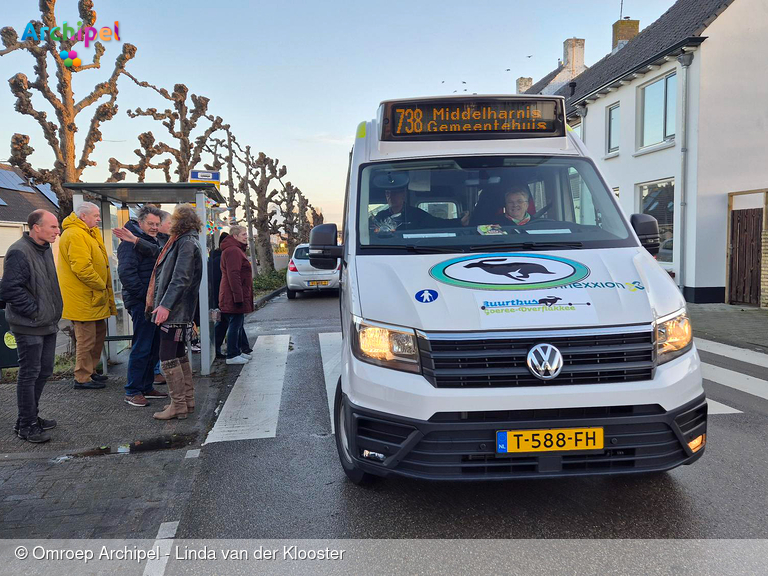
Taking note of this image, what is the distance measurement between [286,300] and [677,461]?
15723 mm

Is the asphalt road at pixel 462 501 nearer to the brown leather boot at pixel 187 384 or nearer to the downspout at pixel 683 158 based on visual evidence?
the brown leather boot at pixel 187 384

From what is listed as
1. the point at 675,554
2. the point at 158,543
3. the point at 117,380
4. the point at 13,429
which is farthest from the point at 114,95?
the point at 675,554

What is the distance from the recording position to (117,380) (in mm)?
6965

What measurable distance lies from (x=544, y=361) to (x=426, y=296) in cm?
69

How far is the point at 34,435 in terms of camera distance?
4941 millimetres

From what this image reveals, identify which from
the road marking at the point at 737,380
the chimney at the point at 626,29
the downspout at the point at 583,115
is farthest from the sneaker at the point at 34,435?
the chimney at the point at 626,29

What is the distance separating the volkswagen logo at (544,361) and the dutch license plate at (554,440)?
278 millimetres

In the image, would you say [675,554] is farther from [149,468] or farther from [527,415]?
[149,468]

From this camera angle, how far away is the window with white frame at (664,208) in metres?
15.7

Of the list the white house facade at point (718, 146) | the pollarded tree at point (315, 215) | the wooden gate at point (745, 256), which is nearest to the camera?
the wooden gate at point (745, 256)

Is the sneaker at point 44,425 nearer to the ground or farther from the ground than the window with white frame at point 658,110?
nearer to the ground

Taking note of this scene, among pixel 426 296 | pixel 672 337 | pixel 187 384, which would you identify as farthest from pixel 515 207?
pixel 187 384
